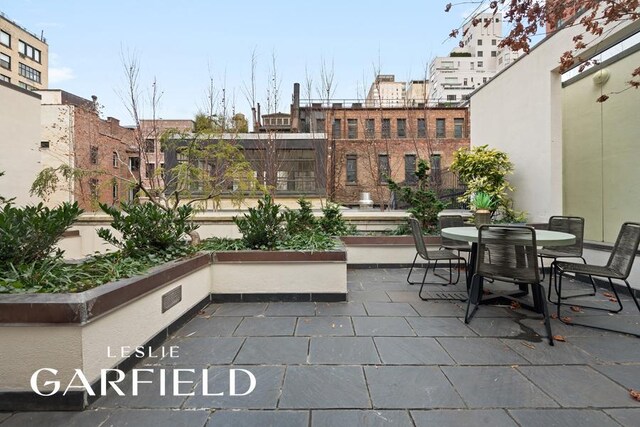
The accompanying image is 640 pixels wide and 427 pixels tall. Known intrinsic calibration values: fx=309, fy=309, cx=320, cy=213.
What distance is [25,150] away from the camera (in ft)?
25.8

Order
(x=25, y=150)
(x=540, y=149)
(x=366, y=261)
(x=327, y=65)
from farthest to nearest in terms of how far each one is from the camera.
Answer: (x=327, y=65) < (x=25, y=150) < (x=366, y=261) < (x=540, y=149)

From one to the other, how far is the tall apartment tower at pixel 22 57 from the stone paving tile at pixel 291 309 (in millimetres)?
40106

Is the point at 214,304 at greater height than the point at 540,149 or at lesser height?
lesser

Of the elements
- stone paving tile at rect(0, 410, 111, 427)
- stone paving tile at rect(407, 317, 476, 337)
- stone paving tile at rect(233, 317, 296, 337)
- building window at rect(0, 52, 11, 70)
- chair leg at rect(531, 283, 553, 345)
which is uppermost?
building window at rect(0, 52, 11, 70)

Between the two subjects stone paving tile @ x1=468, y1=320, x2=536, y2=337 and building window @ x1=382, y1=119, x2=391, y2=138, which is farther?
building window @ x1=382, y1=119, x2=391, y2=138

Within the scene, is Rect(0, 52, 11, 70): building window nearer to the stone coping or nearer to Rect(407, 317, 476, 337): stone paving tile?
the stone coping

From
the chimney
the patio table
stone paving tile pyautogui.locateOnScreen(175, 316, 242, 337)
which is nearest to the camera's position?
stone paving tile pyautogui.locateOnScreen(175, 316, 242, 337)

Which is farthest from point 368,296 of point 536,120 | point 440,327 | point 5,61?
point 5,61

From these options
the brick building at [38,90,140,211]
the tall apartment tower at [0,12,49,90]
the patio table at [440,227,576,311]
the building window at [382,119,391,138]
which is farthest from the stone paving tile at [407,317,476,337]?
the tall apartment tower at [0,12,49,90]

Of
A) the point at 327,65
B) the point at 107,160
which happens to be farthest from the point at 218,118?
the point at 107,160

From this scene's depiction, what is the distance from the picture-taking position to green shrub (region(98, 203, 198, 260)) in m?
3.07

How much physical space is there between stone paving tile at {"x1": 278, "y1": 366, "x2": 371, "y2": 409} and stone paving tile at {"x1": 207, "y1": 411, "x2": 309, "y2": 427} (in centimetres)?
7

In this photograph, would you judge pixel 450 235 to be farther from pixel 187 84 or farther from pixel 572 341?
pixel 187 84

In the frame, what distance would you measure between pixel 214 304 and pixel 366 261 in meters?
3.05
